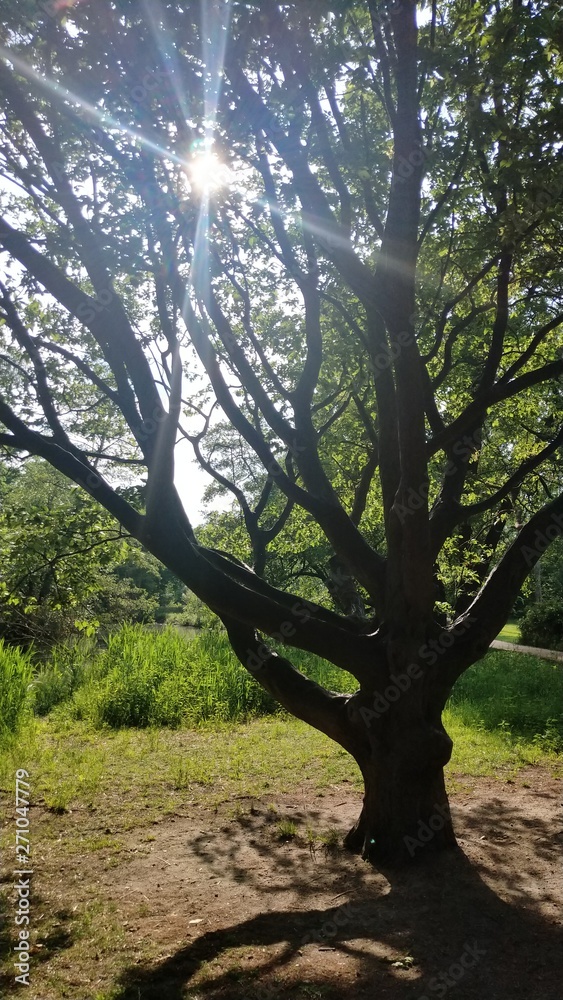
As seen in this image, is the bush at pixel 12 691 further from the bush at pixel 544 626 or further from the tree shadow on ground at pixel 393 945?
the bush at pixel 544 626

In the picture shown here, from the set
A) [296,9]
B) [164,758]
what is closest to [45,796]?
[164,758]

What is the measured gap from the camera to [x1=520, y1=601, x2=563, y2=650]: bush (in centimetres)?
2422

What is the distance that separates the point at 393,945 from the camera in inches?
143

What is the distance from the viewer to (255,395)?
19.4 ft

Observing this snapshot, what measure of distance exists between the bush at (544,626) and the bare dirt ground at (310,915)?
1984 centimetres

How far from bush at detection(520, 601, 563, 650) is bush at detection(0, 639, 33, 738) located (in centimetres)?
2004

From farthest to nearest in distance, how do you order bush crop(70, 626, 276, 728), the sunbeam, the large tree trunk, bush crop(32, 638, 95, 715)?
bush crop(32, 638, 95, 715) → bush crop(70, 626, 276, 728) → the large tree trunk → the sunbeam

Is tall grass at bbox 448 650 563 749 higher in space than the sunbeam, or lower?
lower

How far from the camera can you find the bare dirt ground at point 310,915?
3.29 meters

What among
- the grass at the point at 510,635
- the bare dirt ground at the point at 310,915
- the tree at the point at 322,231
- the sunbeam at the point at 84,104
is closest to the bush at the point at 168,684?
the bare dirt ground at the point at 310,915

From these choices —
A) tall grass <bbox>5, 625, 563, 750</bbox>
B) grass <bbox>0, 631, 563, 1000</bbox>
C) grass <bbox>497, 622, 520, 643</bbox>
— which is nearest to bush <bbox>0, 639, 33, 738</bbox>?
tall grass <bbox>5, 625, 563, 750</bbox>

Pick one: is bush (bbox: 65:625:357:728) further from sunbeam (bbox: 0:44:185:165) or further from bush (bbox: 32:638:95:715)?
sunbeam (bbox: 0:44:185:165)

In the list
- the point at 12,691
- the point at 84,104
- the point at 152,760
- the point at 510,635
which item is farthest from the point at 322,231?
the point at 510,635

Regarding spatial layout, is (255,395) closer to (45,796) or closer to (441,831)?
(441,831)
